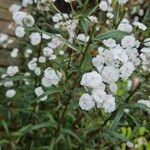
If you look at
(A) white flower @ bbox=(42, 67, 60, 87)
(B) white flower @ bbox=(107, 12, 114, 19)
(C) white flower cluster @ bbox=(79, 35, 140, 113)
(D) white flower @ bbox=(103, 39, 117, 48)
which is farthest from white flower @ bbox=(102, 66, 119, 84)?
(B) white flower @ bbox=(107, 12, 114, 19)

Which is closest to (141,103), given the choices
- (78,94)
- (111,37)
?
(78,94)

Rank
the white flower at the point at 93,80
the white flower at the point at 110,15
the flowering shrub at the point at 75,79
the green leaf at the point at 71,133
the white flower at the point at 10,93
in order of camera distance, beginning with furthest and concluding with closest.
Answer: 1. the white flower at the point at 10,93
2. the green leaf at the point at 71,133
3. the white flower at the point at 110,15
4. the flowering shrub at the point at 75,79
5. the white flower at the point at 93,80

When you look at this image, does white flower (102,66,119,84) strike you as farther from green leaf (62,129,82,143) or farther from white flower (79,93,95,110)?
green leaf (62,129,82,143)

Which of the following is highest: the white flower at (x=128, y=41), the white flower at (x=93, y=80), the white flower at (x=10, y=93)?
the white flower at (x=128, y=41)

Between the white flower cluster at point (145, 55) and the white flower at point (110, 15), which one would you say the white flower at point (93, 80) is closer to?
the white flower cluster at point (145, 55)

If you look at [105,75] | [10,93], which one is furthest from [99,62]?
[10,93]

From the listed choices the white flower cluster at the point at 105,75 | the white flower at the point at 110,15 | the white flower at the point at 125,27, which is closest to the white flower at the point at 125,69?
the white flower cluster at the point at 105,75
